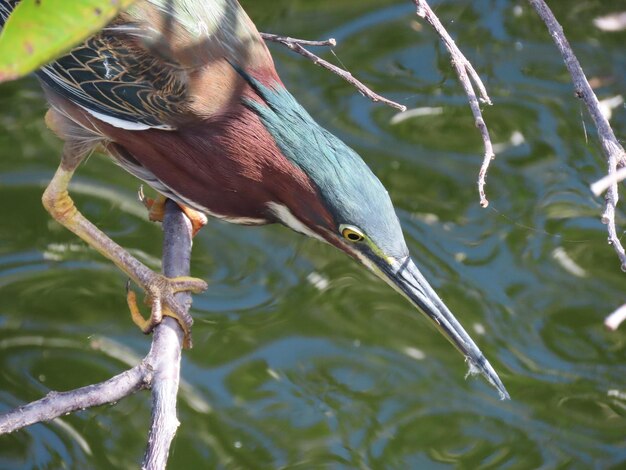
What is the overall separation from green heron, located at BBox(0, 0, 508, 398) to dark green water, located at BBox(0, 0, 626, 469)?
131 centimetres

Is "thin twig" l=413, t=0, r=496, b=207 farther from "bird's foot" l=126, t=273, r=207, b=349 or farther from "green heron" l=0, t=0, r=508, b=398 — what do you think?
"bird's foot" l=126, t=273, r=207, b=349

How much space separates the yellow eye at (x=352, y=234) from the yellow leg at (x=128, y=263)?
64 cm

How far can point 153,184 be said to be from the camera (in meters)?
3.61

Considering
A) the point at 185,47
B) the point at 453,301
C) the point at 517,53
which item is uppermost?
the point at 185,47

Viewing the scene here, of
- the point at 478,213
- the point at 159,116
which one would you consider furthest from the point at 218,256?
the point at 159,116

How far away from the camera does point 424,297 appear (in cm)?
319

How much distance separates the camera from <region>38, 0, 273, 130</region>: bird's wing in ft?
10.6

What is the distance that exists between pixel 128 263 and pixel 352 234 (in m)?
1.00

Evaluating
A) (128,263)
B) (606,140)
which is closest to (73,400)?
(128,263)

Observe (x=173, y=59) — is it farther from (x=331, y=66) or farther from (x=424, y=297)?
(x=424, y=297)

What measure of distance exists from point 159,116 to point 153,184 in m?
0.39

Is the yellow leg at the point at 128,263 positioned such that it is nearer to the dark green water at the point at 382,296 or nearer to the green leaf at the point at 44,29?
the dark green water at the point at 382,296

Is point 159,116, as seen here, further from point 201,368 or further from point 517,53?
point 517,53

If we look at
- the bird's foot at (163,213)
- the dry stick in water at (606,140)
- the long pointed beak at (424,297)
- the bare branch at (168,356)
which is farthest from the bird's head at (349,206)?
the dry stick in water at (606,140)
